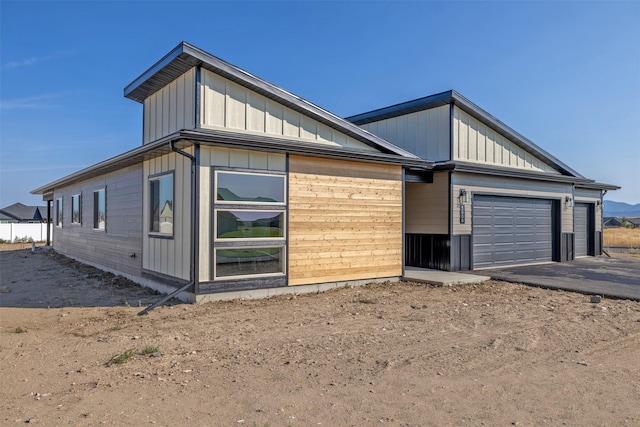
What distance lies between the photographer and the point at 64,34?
11.4m

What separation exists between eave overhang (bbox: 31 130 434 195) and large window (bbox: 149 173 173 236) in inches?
20.7

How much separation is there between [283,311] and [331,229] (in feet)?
7.64

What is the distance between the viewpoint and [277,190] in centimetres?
805

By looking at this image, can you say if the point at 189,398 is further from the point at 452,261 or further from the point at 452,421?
the point at 452,261

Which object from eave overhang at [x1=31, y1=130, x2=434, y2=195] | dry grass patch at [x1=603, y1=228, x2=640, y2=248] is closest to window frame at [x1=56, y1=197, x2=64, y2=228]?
eave overhang at [x1=31, y1=130, x2=434, y2=195]

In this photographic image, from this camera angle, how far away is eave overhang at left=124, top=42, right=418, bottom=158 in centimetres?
781

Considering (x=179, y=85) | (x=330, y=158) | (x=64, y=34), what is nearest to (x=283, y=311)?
(x=330, y=158)

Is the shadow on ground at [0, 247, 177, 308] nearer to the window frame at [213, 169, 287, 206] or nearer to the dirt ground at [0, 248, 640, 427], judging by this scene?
the dirt ground at [0, 248, 640, 427]

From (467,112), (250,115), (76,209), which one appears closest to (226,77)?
(250,115)

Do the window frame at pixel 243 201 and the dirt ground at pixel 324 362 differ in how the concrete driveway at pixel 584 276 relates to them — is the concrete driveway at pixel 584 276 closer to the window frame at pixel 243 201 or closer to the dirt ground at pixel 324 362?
the dirt ground at pixel 324 362

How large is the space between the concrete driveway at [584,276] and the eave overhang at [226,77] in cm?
407

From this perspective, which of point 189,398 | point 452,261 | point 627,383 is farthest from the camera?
point 452,261

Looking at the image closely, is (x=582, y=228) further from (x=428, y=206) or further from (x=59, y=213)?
(x=59, y=213)

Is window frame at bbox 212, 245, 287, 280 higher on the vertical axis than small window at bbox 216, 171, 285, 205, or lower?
lower
